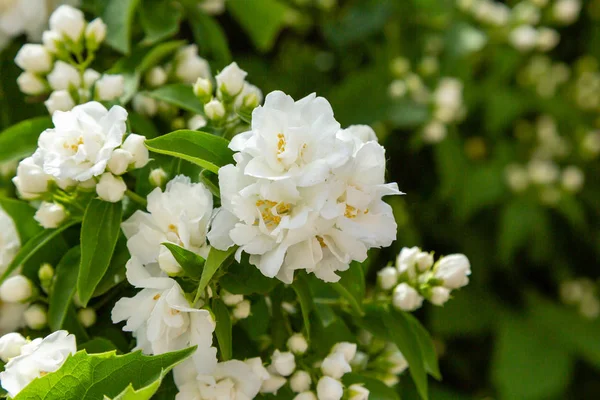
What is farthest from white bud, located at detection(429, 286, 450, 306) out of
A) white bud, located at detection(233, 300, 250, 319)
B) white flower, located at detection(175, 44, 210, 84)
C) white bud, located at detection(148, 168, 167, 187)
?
white flower, located at detection(175, 44, 210, 84)

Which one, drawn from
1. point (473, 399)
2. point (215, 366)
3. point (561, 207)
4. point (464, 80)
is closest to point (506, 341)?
point (473, 399)

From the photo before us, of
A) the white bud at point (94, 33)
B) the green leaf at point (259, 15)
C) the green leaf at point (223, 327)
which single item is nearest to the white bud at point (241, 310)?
the green leaf at point (223, 327)

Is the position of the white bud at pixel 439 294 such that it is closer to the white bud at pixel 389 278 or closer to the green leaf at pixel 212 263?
the white bud at pixel 389 278

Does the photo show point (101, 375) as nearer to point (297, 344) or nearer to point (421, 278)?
point (297, 344)

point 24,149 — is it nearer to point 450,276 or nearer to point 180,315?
point 180,315

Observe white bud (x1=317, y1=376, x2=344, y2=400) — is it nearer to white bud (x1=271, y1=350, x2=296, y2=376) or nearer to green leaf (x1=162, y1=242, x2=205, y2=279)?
white bud (x1=271, y1=350, x2=296, y2=376)

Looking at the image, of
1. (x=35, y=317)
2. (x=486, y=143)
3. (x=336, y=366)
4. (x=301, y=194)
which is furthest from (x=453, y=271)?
(x=486, y=143)
